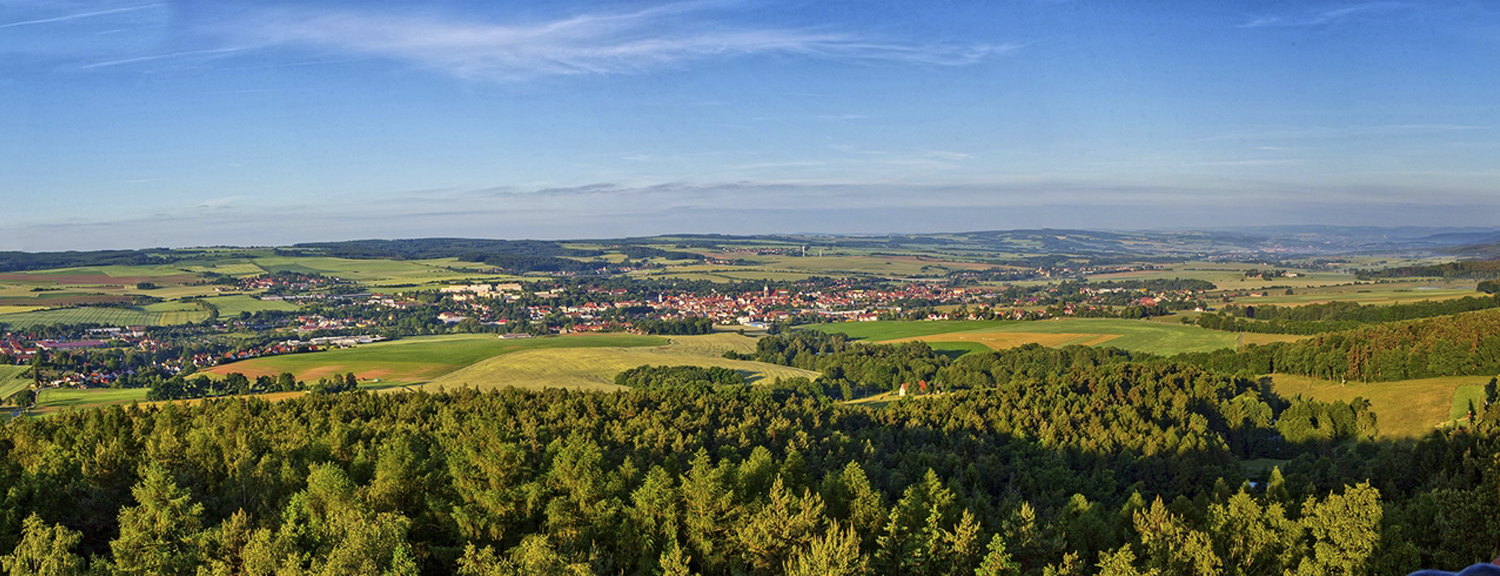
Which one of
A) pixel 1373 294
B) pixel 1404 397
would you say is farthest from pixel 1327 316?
pixel 1404 397

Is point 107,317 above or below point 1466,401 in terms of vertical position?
below

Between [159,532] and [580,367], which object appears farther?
[580,367]

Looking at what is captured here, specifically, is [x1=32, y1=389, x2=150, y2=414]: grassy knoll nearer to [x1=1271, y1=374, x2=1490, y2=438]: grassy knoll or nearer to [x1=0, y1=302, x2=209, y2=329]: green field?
[x1=0, y1=302, x2=209, y2=329]: green field

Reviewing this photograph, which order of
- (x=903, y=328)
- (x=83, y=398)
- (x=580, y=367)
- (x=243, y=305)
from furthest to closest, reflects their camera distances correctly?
(x=243, y=305) → (x=903, y=328) → (x=580, y=367) → (x=83, y=398)

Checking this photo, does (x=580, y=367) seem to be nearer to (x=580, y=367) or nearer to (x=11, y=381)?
(x=580, y=367)

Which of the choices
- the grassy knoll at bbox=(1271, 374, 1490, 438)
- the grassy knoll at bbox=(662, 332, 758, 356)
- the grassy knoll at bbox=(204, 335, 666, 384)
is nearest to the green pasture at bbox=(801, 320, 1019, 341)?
the grassy knoll at bbox=(662, 332, 758, 356)

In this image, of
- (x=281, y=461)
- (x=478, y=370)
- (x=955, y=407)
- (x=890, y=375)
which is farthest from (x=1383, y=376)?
(x=478, y=370)

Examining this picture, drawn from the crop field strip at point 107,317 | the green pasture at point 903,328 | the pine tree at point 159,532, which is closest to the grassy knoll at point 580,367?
the green pasture at point 903,328

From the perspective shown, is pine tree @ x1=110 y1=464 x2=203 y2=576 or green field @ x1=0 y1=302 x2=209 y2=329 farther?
green field @ x1=0 y1=302 x2=209 y2=329
